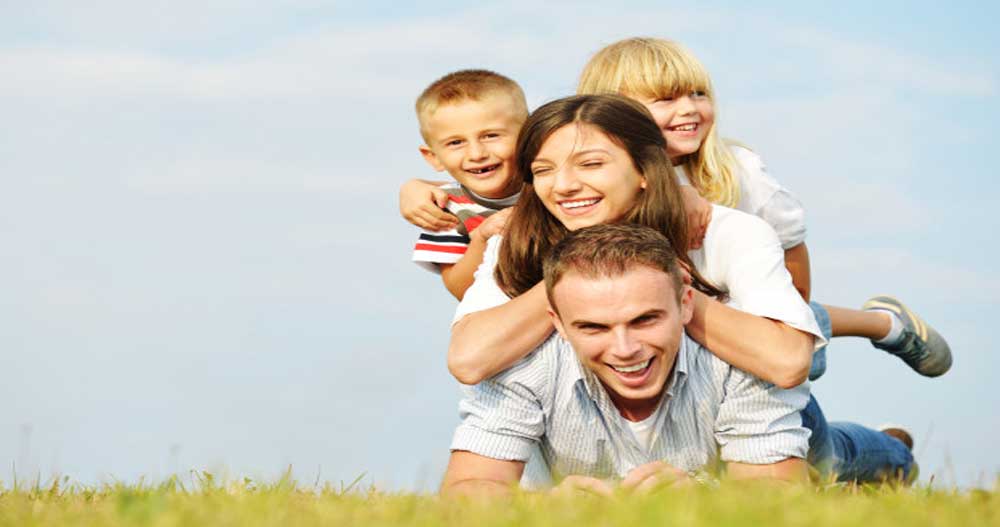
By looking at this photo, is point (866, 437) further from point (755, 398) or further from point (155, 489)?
point (155, 489)

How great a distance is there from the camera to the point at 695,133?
8.00 meters

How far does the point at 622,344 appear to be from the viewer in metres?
5.94

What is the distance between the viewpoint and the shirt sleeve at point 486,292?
6.78m

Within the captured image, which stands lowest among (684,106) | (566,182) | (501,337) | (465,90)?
(501,337)

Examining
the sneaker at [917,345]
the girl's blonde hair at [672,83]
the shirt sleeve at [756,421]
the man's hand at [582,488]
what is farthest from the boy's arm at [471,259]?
the sneaker at [917,345]

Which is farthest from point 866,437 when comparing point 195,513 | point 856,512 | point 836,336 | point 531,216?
point 195,513

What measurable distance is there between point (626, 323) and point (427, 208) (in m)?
2.68

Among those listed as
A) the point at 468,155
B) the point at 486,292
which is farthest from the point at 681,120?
the point at 486,292

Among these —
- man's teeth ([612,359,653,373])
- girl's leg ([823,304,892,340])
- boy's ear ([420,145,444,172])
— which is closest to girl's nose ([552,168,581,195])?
man's teeth ([612,359,653,373])

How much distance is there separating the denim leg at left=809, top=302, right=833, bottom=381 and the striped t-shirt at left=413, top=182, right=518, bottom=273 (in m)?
2.28

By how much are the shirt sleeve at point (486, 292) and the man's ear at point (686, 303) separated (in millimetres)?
1066

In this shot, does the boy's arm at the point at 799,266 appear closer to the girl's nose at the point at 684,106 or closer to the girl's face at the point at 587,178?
the girl's nose at the point at 684,106

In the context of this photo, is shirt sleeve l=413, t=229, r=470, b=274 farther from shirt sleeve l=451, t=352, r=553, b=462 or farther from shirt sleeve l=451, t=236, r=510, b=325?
shirt sleeve l=451, t=352, r=553, b=462

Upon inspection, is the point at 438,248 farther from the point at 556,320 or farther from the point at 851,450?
the point at 851,450
